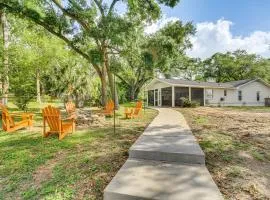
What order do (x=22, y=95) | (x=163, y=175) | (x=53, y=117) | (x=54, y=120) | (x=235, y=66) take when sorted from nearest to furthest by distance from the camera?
(x=163, y=175) → (x=53, y=117) → (x=54, y=120) → (x=22, y=95) → (x=235, y=66)

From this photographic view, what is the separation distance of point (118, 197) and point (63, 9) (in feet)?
43.4

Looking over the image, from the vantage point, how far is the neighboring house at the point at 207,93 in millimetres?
24469

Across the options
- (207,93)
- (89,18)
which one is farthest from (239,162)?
(207,93)

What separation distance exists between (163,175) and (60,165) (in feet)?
7.17

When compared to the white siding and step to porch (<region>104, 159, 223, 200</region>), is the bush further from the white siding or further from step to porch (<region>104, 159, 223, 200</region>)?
step to porch (<region>104, 159, 223, 200</region>)

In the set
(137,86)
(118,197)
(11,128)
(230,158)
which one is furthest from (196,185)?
(137,86)

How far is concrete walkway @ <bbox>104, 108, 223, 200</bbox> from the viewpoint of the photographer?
10.2 ft

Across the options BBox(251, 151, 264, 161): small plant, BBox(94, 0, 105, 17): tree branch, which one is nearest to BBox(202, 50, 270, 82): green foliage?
BBox(94, 0, 105, 17): tree branch

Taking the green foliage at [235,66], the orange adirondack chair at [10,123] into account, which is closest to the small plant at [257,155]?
Result: the orange adirondack chair at [10,123]

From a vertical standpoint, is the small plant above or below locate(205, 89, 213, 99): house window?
below

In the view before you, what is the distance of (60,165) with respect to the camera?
4.60 m

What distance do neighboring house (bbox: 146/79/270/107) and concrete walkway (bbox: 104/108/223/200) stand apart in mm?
19095

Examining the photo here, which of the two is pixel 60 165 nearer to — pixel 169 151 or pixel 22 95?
pixel 169 151

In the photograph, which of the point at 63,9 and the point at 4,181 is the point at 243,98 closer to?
the point at 63,9
